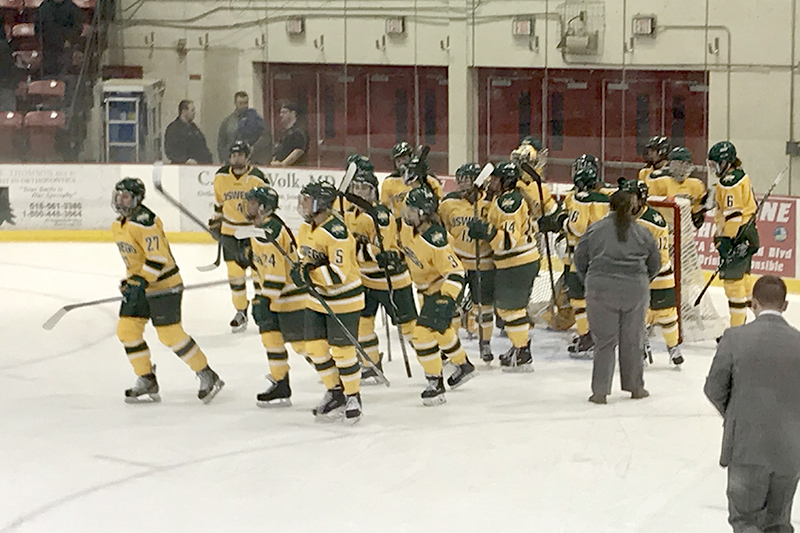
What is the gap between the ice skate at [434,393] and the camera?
21.3 feet

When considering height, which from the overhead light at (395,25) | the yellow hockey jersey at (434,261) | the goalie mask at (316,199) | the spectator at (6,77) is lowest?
the yellow hockey jersey at (434,261)

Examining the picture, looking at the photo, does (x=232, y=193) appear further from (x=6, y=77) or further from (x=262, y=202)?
(x=6, y=77)

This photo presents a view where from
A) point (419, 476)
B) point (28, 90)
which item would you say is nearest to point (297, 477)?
point (419, 476)

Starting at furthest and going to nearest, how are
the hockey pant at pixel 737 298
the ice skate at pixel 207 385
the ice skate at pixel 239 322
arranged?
the ice skate at pixel 239 322, the hockey pant at pixel 737 298, the ice skate at pixel 207 385

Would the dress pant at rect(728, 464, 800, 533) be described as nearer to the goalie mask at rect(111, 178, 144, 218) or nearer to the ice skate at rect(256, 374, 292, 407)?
Result: the ice skate at rect(256, 374, 292, 407)

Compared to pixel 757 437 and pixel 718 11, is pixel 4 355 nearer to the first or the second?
pixel 757 437

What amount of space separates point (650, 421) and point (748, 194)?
1.89 metres

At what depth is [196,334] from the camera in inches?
335

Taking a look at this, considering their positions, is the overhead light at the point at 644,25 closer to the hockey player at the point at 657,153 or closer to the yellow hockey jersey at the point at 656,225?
the hockey player at the point at 657,153

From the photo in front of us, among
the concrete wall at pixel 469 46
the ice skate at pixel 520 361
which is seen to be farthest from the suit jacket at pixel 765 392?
the concrete wall at pixel 469 46

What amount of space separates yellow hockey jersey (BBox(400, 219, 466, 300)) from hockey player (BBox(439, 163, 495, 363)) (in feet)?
2.07

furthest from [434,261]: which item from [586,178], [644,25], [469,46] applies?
[469,46]

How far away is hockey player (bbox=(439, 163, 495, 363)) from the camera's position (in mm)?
7094

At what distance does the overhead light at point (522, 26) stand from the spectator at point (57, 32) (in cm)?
462
